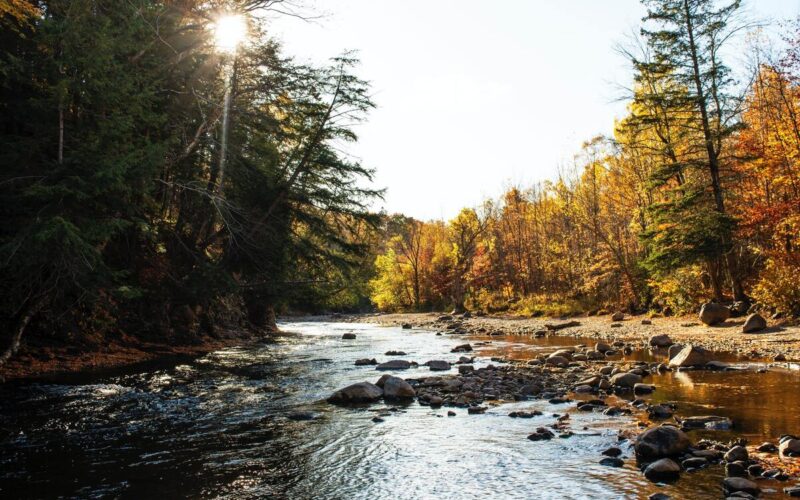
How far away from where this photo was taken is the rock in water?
18859 millimetres

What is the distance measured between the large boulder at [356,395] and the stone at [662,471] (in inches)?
245

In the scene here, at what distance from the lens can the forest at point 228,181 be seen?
35.8ft

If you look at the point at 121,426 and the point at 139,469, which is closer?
the point at 139,469

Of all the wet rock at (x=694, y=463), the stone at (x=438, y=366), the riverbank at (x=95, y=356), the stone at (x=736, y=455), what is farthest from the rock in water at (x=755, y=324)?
the riverbank at (x=95, y=356)

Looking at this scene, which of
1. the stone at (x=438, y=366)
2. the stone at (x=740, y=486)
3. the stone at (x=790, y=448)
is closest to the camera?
the stone at (x=740, y=486)

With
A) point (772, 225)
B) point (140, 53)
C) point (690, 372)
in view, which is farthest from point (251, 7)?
point (772, 225)

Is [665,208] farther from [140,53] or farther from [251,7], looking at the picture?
[140,53]

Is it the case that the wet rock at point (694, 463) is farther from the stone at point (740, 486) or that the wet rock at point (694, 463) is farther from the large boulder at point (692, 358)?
the large boulder at point (692, 358)

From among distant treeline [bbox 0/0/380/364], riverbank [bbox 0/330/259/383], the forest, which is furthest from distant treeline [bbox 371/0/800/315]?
riverbank [bbox 0/330/259/383]

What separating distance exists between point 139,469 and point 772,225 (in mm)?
23924

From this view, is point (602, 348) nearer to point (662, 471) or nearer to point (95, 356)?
point (662, 471)

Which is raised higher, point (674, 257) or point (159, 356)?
point (674, 257)

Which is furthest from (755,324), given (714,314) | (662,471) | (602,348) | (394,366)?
(662,471)

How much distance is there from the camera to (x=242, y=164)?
2023 centimetres
